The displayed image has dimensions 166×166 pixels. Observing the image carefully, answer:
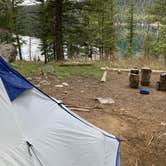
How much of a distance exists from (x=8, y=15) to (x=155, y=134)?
563 inches

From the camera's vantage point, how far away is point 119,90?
7.93 meters

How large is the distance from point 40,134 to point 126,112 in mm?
3406

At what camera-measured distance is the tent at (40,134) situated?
2898 millimetres

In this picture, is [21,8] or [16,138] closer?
[16,138]

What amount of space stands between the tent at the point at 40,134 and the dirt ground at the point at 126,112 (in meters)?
0.97

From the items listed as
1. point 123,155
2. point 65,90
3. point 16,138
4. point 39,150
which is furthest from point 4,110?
point 65,90

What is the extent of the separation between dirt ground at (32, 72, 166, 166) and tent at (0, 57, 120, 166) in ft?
3.19

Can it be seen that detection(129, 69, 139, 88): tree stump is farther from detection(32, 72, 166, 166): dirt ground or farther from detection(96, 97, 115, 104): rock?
detection(96, 97, 115, 104): rock

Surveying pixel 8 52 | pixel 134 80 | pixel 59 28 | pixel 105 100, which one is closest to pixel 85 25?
pixel 59 28

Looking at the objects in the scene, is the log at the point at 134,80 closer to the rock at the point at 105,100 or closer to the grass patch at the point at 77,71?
the rock at the point at 105,100

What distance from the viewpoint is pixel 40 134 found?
129 inches

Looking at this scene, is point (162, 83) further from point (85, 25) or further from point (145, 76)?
point (85, 25)

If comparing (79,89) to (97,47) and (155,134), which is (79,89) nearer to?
(155,134)

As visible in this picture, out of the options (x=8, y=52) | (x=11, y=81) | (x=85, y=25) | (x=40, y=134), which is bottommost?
(x=8, y=52)
